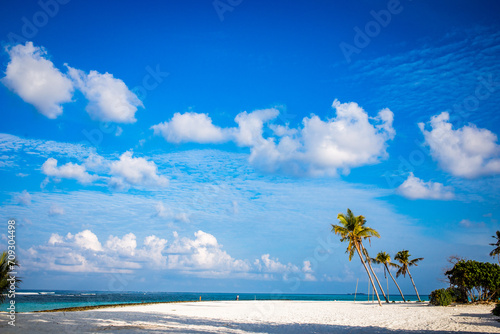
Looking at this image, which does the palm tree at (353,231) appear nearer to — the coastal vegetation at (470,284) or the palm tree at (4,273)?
the coastal vegetation at (470,284)

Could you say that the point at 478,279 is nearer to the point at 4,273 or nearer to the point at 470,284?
the point at 470,284

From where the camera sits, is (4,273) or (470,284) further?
(470,284)

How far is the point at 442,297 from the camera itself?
2719 cm

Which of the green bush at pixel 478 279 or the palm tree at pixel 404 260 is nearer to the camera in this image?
the green bush at pixel 478 279

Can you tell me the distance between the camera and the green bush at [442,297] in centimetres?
2703

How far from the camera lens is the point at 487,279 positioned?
80.7ft

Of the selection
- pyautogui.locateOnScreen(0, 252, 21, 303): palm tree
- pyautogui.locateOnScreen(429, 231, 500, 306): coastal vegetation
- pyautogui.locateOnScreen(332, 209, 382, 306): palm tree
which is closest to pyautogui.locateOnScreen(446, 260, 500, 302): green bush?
pyautogui.locateOnScreen(429, 231, 500, 306): coastal vegetation

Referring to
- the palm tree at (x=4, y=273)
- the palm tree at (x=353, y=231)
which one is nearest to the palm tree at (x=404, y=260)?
the palm tree at (x=353, y=231)

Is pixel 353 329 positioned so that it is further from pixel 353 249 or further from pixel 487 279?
pixel 353 249

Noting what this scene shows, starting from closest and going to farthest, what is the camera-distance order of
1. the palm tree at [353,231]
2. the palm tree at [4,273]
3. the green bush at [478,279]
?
the palm tree at [4,273] < the green bush at [478,279] < the palm tree at [353,231]

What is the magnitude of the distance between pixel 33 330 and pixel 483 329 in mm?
17624

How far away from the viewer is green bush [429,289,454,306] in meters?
27.0

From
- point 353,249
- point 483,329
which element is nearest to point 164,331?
point 483,329

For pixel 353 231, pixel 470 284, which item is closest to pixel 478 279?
pixel 470 284
